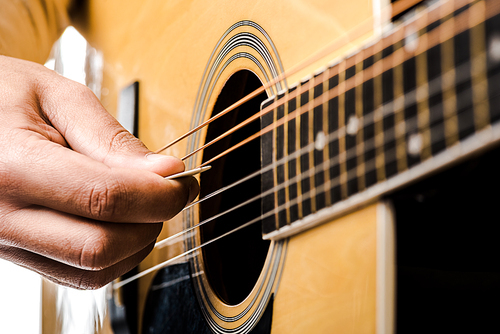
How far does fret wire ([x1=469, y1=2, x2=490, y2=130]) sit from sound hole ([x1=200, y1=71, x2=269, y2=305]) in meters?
0.32

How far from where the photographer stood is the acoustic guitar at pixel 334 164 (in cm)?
31

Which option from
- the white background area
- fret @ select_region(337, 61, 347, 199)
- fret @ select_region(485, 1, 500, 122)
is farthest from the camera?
the white background area

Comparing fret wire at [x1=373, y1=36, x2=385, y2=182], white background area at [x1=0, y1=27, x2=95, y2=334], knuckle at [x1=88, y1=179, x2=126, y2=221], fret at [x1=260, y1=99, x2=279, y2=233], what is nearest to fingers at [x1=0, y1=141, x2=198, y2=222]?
knuckle at [x1=88, y1=179, x2=126, y2=221]

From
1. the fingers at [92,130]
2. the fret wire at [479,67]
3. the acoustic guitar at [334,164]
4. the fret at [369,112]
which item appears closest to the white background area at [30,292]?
the acoustic guitar at [334,164]

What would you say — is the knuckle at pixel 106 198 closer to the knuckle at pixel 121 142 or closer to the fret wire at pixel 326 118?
the knuckle at pixel 121 142

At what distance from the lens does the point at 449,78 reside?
0.30 meters

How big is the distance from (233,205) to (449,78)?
0.41 meters

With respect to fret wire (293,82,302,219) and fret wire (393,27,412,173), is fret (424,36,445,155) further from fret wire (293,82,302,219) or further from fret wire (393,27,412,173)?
fret wire (293,82,302,219)

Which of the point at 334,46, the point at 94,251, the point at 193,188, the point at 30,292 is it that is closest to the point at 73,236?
the point at 94,251

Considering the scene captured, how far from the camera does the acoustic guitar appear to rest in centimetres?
31

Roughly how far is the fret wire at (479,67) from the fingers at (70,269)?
0.43 meters

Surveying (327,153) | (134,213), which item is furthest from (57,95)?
(327,153)

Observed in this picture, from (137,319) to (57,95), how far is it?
0.44m

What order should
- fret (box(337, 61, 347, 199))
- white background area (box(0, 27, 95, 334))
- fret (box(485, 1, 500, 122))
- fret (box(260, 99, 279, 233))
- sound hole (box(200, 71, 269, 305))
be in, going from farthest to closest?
white background area (box(0, 27, 95, 334)) → sound hole (box(200, 71, 269, 305)) → fret (box(260, 99, 279, 233)) → fret (box(337, 61, 347, 199)) → fret (box(485, 1, 500, 122))
